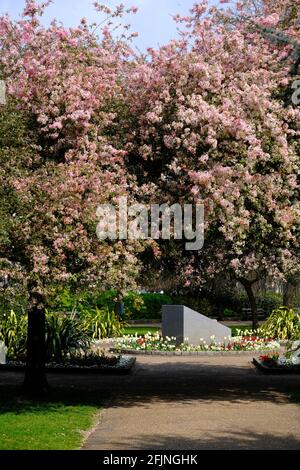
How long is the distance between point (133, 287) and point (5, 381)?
517cm

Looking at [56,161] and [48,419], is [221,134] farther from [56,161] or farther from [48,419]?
[48,419]

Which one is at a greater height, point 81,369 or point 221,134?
point 221,134

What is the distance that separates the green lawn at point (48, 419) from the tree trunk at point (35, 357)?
0.24 metres

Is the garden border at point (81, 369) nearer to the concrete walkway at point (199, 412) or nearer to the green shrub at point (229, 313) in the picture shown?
the concrete walkway at point (199, 412)

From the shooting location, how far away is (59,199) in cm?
1327

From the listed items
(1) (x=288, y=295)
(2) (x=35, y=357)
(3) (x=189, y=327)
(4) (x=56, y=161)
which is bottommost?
(2) (x=35, y=357)

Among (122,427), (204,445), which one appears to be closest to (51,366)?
(122,427)

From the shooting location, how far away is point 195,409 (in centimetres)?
1391

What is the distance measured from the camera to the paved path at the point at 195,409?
10.9 meters

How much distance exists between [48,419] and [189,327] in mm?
13244

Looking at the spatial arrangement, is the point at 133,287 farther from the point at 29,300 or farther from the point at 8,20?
the point at 8,20

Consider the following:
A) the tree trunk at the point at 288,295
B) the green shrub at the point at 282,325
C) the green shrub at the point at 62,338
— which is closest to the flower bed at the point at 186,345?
the green shrub at the point at 282,325

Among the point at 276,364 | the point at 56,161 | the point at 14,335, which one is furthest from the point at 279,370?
the point at 56,161

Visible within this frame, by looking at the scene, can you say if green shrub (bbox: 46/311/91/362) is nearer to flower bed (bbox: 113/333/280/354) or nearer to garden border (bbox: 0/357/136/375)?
garden border (bbox: 0/357/136/375)
